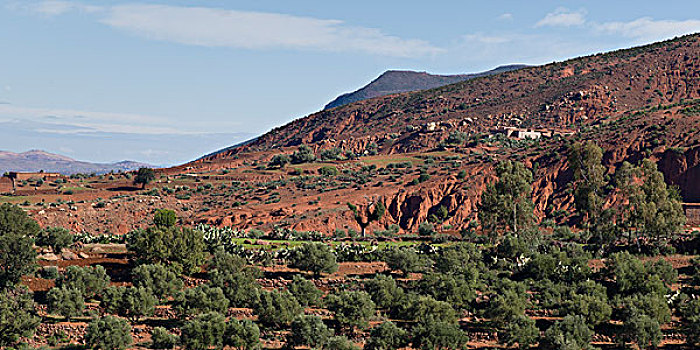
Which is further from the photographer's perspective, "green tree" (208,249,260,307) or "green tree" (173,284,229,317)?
"green tree" (208,249,260,307)

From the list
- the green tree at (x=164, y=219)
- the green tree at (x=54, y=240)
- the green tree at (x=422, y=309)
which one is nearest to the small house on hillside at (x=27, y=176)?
the green tree at (x=164, y=219)

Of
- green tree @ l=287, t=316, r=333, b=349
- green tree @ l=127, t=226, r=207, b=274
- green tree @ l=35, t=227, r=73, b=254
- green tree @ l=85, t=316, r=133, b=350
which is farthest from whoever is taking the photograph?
green tree @ l=35, t=227, r=73, b=254

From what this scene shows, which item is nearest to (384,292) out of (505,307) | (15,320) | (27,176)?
(505,307)

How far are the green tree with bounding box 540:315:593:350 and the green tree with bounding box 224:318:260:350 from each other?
1428 centimetres

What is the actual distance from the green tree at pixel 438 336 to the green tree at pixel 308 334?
453cm

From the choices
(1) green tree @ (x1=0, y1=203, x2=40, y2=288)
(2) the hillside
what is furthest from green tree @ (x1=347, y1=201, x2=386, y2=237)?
(1) green tree @ (x1=0, y1=203, x2=40, y2=288)

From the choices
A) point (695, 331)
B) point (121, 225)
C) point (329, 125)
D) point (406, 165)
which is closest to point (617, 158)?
point (406, 165)

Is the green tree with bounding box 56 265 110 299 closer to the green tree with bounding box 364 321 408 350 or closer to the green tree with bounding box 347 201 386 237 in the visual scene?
the green tree with bounding box 364 321 408 350

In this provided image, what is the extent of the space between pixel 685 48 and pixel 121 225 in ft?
385

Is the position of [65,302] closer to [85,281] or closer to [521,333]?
[85,281]

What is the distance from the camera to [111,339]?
30.5 m

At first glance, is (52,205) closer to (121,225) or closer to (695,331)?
(121,225)

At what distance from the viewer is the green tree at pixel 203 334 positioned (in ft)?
102

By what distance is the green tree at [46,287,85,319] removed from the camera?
1371 inches
